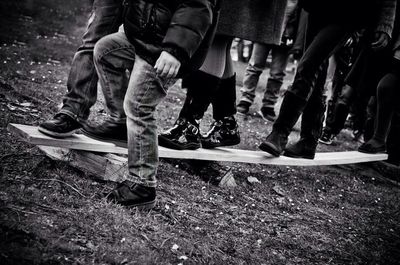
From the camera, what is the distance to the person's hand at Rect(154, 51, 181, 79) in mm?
1905

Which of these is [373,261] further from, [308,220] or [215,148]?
[215,148]

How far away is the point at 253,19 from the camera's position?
309 cm

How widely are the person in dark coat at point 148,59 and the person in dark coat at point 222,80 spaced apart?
59 centimetres

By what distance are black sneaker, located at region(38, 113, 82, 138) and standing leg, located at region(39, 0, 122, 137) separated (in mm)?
28

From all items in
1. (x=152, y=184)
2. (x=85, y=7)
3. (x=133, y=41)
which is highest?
(x=133, y=41)

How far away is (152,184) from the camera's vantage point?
2180 mm

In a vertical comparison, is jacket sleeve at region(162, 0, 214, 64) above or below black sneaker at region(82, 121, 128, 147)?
above

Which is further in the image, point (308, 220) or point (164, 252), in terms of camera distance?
point (308, 220)

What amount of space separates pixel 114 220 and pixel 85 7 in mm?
15638

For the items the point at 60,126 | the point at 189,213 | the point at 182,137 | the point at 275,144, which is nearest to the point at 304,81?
the point at 275,144

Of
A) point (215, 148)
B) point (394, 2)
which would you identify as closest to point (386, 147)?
point (394, 2)

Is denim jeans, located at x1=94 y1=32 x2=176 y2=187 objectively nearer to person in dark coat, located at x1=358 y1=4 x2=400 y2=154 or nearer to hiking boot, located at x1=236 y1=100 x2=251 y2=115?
person in dark coat, located at x1=358 y1=4 x2=400 y2=154

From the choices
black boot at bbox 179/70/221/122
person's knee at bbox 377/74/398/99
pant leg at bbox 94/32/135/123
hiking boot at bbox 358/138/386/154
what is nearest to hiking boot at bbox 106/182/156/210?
pant leg at bbox 94/32/135/123

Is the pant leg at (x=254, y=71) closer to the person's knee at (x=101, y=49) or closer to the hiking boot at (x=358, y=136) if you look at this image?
the hiking boot at (x=358, y=136)
